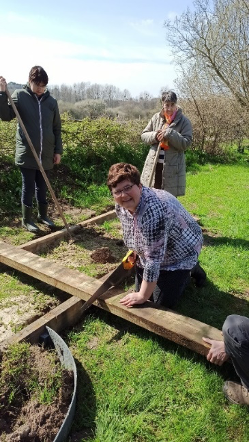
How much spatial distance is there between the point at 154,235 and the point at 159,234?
4 cm

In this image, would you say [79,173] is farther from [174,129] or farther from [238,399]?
[238,399]

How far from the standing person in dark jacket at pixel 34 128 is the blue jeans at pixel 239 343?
3377 millimetres

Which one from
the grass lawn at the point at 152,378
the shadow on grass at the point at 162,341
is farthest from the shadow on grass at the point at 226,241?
the shadow on grass at the point at 162,341

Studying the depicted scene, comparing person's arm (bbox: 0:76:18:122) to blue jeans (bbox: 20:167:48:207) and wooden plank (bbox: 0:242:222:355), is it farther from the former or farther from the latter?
wooden plank (bbox: 0:242:222:355)

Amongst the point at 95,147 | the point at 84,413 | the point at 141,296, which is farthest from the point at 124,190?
the point at 95,147

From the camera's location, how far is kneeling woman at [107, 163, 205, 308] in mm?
2469

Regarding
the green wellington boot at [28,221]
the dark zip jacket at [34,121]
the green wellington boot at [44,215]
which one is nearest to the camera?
the dark zip jacket at [34,121]

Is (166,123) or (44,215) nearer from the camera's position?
(166,123)

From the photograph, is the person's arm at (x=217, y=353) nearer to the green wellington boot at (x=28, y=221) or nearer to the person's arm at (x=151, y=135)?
the person's arm at (x=151, y=135)

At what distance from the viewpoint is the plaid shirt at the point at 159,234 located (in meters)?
2.54

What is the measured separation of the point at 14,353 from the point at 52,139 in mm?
3101

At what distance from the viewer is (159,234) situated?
2.56m

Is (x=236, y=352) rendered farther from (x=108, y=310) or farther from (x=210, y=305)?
(x=210, y=305)

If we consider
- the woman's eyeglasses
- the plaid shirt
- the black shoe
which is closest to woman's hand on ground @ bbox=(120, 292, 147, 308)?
the plaid shirt
